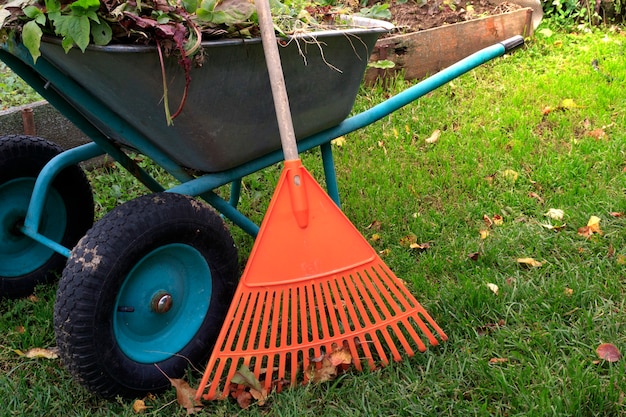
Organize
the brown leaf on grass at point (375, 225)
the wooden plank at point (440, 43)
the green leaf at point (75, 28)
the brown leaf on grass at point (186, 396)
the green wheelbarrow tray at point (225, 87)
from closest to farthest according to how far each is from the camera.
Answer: the green leaf at point (75, 28)
the green wheelbarrow tray at point (225, 87)
the brown leaf on grass at point (186, 396)
the brown leaf on grass at point (375, 225)
the wooden plank at point (440, 43)

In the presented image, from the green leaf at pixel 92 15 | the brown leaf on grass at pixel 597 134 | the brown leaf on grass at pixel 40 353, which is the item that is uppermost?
the green leaf at pixel 92 15

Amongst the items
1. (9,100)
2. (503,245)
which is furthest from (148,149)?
(9,100)

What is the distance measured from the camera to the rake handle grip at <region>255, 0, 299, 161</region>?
1.76 metres

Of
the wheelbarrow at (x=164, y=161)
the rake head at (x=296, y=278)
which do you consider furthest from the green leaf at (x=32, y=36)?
the rake head at (x=296, y=278)

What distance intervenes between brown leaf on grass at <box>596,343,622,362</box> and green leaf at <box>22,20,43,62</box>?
1719 millimetres

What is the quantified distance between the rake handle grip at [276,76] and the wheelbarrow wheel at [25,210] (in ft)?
3.29

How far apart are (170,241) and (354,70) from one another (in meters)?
0.81

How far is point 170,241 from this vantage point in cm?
191

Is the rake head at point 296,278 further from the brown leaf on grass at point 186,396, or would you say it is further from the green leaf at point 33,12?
the green leaf at point 33,12

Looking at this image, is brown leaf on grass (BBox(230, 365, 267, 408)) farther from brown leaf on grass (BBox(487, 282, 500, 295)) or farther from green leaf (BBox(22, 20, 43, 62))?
green leaf (BBox(22, 20, 43, 62))

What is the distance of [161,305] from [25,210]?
0.80 metres

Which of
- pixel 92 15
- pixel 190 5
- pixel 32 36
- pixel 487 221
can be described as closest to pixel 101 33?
pixel 92 15

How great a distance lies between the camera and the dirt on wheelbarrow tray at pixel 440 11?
4727 mm

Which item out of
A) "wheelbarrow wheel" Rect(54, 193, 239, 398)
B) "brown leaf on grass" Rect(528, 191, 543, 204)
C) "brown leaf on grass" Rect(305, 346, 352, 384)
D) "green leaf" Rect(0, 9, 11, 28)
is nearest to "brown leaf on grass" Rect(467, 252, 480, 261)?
"brown leaf on grass" Rect(528, 191, 543, 204)
